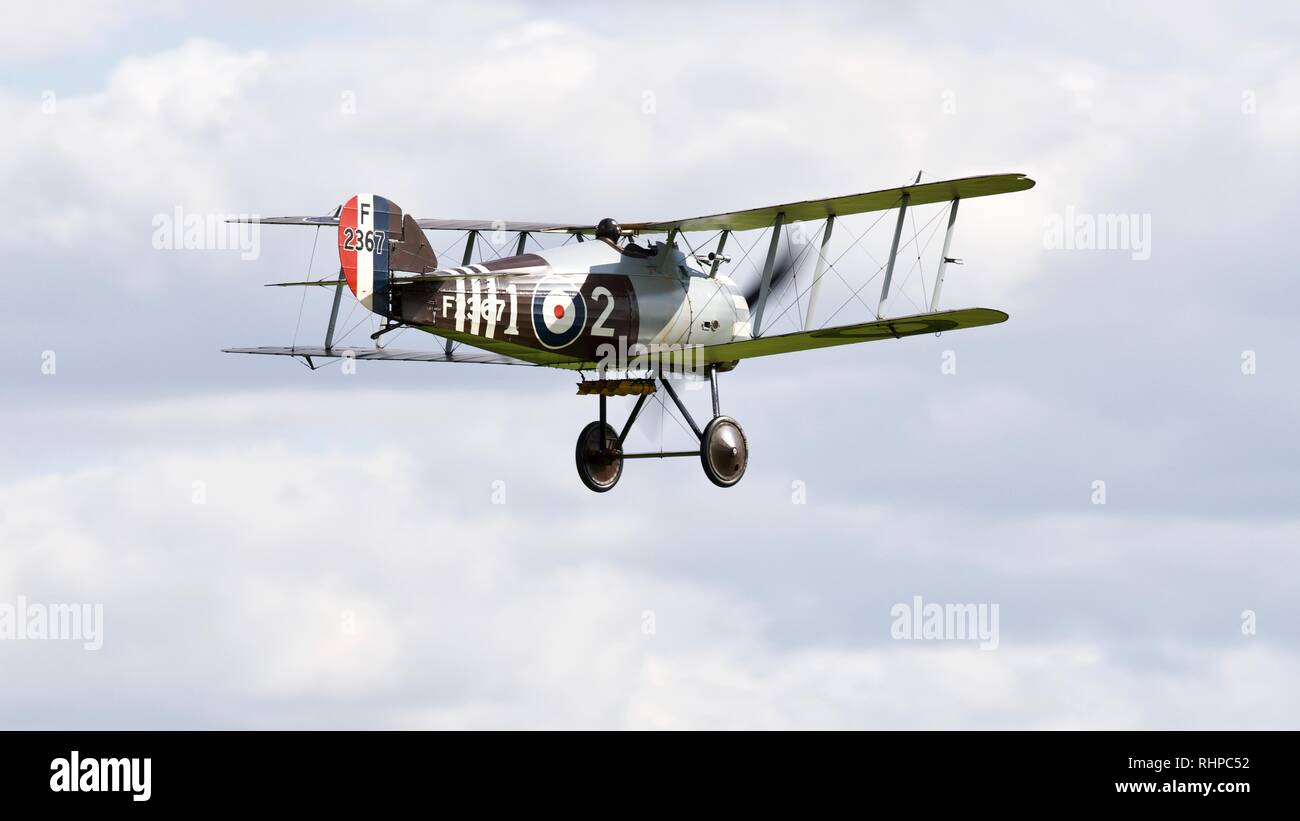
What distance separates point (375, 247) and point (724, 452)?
5721 millimetres

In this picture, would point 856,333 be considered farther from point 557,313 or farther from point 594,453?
point 594,453

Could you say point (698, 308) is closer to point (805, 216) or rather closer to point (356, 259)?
point (805, 216)

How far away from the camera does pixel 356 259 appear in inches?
1168

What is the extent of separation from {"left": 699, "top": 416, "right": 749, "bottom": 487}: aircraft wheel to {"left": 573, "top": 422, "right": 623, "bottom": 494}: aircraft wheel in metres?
1.44

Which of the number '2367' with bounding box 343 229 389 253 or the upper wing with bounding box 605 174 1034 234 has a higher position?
the upper wing with bounding box 605 174 1034 234

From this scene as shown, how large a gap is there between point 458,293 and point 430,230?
115 inches

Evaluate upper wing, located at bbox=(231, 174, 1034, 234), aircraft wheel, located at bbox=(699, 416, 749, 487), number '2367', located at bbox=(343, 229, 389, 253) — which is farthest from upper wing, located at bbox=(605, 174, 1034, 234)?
number '2367', located at bbox=(343, 229, 389, 253)

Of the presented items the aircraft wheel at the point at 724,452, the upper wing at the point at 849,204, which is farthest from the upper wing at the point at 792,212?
the aircraft wheel at the point at 724,452

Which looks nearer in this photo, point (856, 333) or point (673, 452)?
point (856, 333)

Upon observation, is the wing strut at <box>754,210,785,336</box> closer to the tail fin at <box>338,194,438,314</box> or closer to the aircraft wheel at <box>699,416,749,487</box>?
the aircraft wheel at <box>699,416,749,487</box>

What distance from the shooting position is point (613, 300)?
31797 millimetres

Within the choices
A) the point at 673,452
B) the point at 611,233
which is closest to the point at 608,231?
the point at 611,233

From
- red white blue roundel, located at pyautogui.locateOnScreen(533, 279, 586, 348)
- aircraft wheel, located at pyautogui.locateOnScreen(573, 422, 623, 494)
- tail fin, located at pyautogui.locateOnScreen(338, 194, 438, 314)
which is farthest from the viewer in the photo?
aircraft wheel, located at pyautogui.locateOnScreen(573, 422, 623, 494)

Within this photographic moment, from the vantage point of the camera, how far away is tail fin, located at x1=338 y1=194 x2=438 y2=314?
2967 cm
